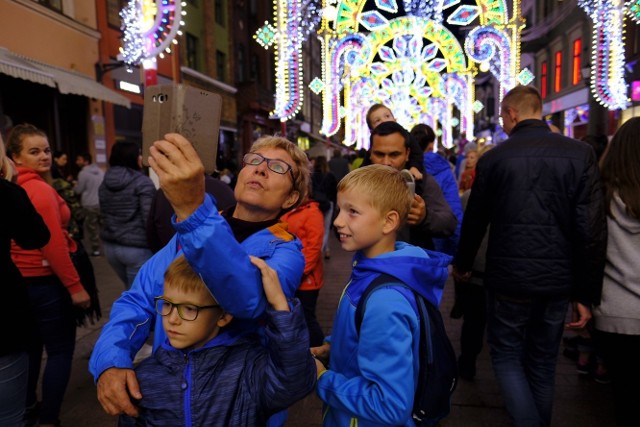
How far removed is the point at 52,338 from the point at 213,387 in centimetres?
204

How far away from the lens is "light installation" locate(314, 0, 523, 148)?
394 inches

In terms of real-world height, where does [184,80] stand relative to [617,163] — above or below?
above

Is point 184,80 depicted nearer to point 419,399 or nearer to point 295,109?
point 295,109

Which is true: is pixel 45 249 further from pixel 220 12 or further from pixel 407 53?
pixel 220 12

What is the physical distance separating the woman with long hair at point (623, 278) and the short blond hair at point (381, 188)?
139 centimetres

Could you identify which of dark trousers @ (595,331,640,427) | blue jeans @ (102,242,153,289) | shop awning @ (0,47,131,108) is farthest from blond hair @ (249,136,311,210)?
shop awning @ (0,47,131,108)

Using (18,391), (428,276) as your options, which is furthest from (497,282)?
(18,391)

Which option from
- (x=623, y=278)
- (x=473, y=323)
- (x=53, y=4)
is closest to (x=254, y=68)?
(x=53, y=4)

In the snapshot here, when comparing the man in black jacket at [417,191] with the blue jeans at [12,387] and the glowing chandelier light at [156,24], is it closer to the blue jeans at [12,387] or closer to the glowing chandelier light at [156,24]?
the blue jeans at [12,387]

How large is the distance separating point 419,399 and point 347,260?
6580 mm

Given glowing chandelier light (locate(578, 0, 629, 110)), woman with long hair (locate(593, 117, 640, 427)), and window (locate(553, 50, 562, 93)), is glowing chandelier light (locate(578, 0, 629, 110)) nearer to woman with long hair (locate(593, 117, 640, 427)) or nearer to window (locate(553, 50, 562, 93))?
woman with long hair (locate(593, 117, 640, 427))

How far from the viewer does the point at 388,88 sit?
1841 cm

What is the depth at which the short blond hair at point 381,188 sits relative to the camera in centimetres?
174

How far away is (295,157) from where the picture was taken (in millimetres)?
1870
